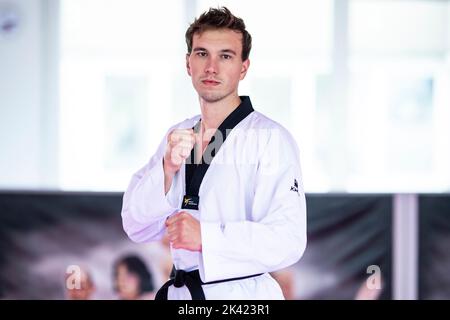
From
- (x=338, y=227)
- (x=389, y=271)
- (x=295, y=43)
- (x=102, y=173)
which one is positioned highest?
(x=295, y=43)

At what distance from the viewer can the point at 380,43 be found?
9.12ft

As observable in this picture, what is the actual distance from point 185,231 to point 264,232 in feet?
0.73

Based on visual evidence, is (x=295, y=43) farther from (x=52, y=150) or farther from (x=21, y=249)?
(x=21, y=249)

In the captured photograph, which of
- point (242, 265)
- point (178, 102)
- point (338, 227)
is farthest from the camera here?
point (338, 227)

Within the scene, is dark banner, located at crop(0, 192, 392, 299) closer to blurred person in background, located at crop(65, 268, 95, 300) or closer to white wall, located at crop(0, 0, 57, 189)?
blurred person in background, located at crop(65, 268, 95, 300)

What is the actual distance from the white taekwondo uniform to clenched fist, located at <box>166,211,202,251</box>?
0.02 metres

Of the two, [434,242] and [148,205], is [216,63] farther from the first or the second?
[434,242]

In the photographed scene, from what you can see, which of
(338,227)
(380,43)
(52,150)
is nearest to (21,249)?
→ (52,150)

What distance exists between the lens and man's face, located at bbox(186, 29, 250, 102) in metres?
2.09

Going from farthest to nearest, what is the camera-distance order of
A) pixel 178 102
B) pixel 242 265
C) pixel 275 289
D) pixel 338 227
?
pixel 338 227
pixel 178 102
pixel 275 289
pixel 242 265

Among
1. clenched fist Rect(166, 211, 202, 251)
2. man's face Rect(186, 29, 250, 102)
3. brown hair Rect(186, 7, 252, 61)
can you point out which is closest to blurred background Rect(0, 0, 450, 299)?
brown hair Rect(186, 7, 252, 61)

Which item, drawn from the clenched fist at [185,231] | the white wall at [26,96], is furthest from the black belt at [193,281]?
the white wall at [26,96]

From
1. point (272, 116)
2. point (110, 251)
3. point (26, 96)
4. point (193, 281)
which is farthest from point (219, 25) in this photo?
point (110, 251)

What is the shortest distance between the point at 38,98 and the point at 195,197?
3.18ft
